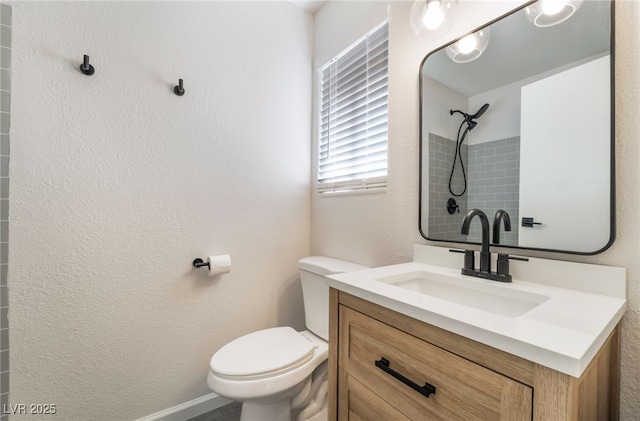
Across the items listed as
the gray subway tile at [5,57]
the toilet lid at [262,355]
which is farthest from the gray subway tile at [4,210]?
the toilet lid at [262,355]

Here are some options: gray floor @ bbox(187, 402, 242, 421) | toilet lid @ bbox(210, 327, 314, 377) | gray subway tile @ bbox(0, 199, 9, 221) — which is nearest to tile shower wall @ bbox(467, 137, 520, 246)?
toilet lid @ bbox(210, 327, 314, 377)

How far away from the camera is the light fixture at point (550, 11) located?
82 cm

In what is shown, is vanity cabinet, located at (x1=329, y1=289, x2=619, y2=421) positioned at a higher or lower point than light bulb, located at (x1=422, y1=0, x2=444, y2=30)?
lower

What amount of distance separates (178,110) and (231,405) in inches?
65.3

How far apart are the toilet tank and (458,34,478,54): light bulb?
3.49 feet

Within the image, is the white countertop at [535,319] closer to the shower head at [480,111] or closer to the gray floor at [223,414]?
the shower head at [480,111]

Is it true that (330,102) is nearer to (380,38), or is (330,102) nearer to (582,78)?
(380,38)

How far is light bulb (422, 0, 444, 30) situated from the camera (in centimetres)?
104

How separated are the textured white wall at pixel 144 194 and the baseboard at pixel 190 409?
0.15 ft

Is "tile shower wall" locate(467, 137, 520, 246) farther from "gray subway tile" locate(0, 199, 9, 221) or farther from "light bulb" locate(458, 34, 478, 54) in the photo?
"gray subway tile" locate(0, 199, 9, 221)

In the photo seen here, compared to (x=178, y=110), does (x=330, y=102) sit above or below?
above

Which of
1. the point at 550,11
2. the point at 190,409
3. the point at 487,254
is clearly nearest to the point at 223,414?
the point at 190,409

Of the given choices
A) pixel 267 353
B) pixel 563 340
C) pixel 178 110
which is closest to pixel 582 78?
pixel 563 340

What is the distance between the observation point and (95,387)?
1.22m
